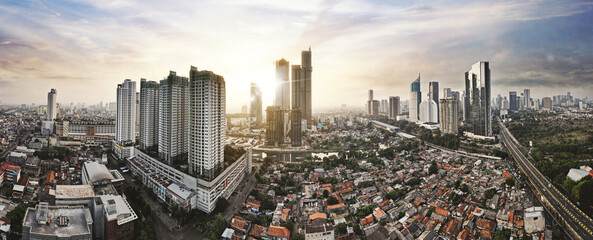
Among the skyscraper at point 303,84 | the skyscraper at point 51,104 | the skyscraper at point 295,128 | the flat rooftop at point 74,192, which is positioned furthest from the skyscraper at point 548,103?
the skyscraper at point 51,104

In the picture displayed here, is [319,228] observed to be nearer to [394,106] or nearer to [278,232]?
[278,232]

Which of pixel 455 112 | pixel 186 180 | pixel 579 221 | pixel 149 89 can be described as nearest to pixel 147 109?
pixel 149 89

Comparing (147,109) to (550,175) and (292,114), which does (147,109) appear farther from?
(550,175)

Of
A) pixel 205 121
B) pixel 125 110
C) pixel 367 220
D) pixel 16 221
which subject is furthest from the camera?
pixel 125 110

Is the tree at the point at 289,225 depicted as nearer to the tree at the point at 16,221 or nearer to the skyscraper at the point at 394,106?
the tree at the point at 16,221

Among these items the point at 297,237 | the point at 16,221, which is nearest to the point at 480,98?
the point at 297,237

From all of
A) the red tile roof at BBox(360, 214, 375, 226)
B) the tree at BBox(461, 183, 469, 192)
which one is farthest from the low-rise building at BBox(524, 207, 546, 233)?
the red tile roof at BBox(360, 214, 375, 226)

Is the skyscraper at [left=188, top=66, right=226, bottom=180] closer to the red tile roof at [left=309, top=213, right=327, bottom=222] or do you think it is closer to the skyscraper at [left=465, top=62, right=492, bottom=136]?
the red tile roof at [left=309, top=213, right=327, bottom=222]

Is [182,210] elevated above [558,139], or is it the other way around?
[558,139]
